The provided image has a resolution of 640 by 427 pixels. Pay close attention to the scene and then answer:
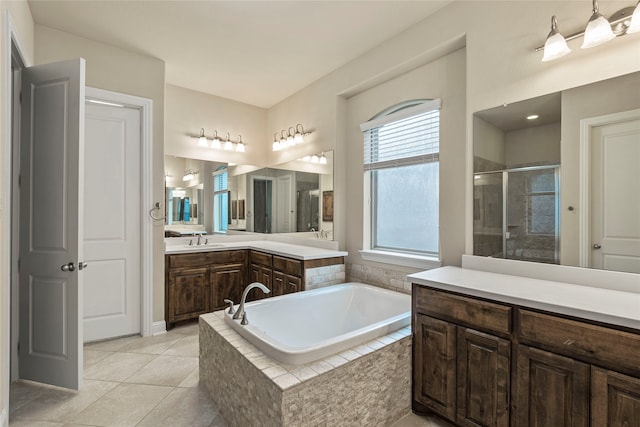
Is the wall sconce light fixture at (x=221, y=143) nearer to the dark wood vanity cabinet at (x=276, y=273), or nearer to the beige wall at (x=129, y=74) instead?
the beige wall at (x=129, y=74)

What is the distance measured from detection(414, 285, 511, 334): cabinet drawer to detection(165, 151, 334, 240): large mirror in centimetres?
170

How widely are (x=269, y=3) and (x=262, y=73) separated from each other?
3.88 feet

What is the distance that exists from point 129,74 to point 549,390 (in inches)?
154

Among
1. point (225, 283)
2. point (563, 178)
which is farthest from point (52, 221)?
point (563, 178)

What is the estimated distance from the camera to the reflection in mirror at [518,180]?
1.83m

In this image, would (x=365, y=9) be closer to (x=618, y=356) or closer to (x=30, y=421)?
(x=618, y=356)

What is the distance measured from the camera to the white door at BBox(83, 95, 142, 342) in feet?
9.23

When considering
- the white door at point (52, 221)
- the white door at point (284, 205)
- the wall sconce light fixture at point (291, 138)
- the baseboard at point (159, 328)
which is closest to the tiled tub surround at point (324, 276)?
the white door at point (284, 205)

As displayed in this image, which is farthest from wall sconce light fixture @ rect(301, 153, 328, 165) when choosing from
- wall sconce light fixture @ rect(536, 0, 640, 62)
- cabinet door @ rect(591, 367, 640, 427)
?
cabinet door @ rect(591, 367, 640, 427)

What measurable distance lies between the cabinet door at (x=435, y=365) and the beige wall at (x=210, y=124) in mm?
3346

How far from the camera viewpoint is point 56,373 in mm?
2104

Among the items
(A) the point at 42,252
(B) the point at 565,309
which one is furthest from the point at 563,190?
(A) the point at 42,252

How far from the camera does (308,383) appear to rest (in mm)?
1396

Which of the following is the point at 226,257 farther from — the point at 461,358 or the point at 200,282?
the point at 461,358
